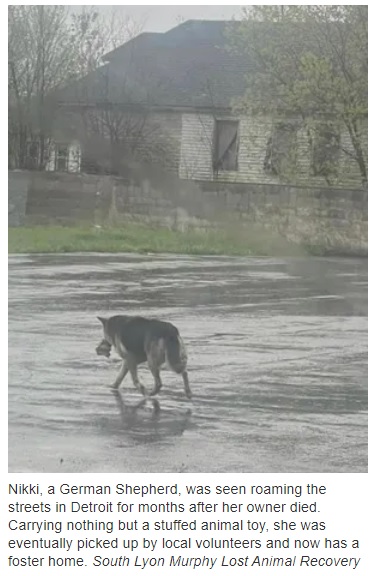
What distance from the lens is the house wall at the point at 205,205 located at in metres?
4.17

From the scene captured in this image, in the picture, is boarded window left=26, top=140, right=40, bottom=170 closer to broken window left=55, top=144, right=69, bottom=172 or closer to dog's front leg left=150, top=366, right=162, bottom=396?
broken window left=55, top=144, right=69, bottom=172

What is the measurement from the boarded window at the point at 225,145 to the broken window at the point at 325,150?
0.35 m

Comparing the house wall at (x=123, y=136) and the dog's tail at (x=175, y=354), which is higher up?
the house wall at (x=123, y=136)

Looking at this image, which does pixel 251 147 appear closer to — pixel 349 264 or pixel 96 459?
pixel 349 264

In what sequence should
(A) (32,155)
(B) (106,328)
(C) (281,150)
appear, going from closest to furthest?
(B) (106,328)
(A) (32,155)
(C) (281,150)

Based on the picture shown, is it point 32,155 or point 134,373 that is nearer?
point 134,373

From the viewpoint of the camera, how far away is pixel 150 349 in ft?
12.7

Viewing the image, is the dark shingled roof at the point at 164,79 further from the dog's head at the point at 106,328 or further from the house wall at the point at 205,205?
the dog's head at the point at 106,328

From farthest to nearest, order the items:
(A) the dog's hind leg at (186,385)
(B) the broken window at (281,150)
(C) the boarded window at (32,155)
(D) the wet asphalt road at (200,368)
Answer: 1. (B) the broken window at (281,150)
2. (C) the boarded window at (32,155)
3. (A) the dog's hind leg at (186,385)
4. (D) the wet asphalt road at (200,368)

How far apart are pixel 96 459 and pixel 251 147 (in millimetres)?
1578

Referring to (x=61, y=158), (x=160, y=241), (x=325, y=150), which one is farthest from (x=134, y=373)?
(x=325, y=150)

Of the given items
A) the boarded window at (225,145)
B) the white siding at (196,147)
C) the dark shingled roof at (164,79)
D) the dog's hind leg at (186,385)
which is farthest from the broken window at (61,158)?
the dog's hind leg at (186,385)

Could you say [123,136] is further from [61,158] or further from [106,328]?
[106,328]

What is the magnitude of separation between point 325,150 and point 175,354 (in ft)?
3.81
